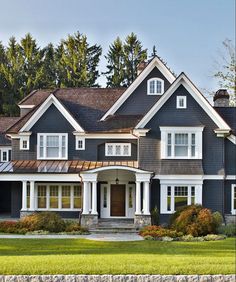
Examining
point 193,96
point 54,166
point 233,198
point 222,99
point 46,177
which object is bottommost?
point 233,198

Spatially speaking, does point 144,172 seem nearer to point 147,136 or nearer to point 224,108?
point 147,136

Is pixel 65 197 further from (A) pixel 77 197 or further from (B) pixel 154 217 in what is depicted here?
(B) pixel 154 217

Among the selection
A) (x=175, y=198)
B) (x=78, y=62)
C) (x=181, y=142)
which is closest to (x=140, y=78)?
(x=181, y=142)

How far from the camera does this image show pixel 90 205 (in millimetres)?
23594

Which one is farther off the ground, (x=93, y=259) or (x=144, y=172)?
(x=144, y=172)

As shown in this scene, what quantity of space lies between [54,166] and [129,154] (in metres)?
4.36

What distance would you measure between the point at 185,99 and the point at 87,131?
585 cm

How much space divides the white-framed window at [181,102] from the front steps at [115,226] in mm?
6881

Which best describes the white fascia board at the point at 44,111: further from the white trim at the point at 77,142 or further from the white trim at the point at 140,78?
the white trim at the point at 140,78

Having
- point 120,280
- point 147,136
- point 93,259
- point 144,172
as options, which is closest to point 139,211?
point 144,172

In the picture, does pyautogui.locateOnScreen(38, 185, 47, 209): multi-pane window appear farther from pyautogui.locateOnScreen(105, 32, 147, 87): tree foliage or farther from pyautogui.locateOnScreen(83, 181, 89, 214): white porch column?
pyautogui.locateOnScreen(105, 32, 147, 87): tree foliage

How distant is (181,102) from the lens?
24266 mm

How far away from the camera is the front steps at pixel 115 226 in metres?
22.0

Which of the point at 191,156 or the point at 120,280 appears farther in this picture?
the point at 191,156
